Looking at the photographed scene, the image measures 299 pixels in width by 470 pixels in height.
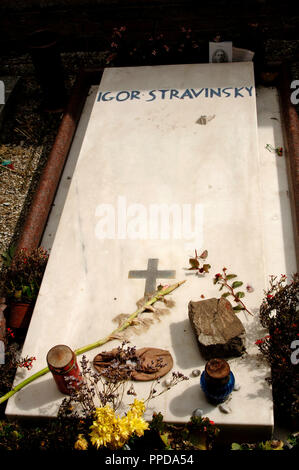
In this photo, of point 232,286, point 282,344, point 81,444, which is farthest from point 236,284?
point 81,444

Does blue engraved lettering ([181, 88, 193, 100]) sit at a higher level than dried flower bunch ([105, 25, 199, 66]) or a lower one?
lower

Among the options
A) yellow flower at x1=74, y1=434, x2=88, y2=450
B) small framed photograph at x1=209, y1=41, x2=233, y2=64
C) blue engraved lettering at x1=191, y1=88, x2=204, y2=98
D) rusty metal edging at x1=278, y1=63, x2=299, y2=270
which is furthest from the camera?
small framed photograph at x1=209, y1=41, x2=233, y2=64

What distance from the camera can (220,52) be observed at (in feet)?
20.0

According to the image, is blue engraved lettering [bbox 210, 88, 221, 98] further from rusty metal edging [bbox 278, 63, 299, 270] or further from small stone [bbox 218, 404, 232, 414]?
small stone [bbox 218, 404, 232, 414]

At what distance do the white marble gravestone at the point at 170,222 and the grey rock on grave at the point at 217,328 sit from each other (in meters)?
0.12

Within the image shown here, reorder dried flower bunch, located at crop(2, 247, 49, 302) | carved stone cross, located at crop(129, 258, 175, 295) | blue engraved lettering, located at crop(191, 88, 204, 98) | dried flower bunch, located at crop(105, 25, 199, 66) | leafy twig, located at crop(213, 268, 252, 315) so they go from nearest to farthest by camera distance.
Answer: leafy twig, located at crop(213, 268, 252, 315) < carved stone cross, located at crop(129, 258, 175, 295) < dried flower bunch, located at crop(2, 247, 49, 302) < blue engraved lettering, located at crop(191, 88, 204, 98) < dried flower bunch, located at crop(105, 25, 199, 66)

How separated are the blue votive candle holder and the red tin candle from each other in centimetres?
85

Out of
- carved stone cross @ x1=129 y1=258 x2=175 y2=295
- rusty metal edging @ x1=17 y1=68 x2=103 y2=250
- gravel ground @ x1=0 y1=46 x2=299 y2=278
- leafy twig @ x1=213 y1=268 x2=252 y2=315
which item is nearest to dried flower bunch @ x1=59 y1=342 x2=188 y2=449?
carved stone cross @ x1=129 y1=258 x2=175 y2=295

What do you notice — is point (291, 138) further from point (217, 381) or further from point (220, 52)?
point (217, 381)

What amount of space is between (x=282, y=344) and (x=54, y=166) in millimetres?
3209

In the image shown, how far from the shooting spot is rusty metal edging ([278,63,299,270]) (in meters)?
4.67

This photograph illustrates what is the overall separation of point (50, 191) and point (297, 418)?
329 centimetres

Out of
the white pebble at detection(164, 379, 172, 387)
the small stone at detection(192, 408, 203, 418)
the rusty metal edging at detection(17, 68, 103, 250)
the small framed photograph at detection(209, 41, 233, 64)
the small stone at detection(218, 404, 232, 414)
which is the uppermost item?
the small framed photograph at detection(209, 41, 233, 64)
